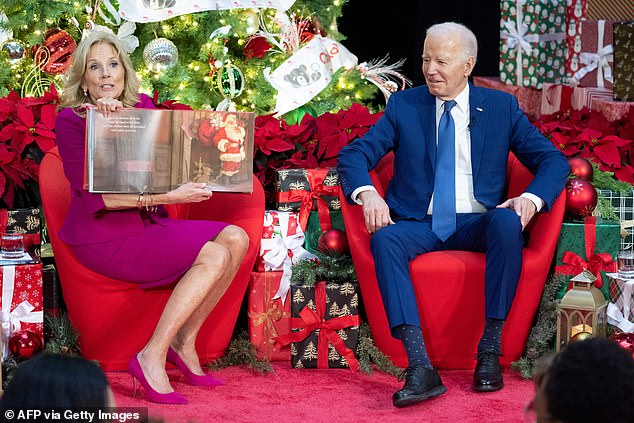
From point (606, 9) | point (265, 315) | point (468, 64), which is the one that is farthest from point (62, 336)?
point (606, 9)

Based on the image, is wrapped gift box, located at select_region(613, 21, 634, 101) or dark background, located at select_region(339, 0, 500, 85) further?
dark background, located at select_region(339, 0, 500, 85)

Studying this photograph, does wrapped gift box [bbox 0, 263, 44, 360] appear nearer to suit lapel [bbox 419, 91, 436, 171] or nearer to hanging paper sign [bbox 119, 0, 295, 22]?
suit lapel [bbox 419, 91, 436, 171]

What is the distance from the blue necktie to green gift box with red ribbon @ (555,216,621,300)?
48 cm

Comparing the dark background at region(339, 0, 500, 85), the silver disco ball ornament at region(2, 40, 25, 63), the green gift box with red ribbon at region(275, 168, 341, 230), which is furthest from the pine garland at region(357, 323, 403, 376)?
the dark background at region(339, 0, 500, 85)

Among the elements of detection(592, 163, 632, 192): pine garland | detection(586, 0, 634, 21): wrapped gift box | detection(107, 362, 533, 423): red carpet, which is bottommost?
detection(107, 362, 533, 423): red carpet

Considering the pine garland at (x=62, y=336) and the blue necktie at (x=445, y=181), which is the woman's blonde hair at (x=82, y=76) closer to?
the pine garland at (x=62, y=336)

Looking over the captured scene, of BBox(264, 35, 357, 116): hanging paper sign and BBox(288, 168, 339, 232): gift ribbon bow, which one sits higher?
BBox(264, 35, 357, 116): hanging paper sign

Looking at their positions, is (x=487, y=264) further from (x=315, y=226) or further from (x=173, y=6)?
(x=173, y=6)

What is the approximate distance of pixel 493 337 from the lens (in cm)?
384

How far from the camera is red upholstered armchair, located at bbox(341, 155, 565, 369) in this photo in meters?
3.97

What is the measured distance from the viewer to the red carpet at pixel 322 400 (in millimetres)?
3531

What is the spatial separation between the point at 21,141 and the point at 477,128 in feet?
6.50

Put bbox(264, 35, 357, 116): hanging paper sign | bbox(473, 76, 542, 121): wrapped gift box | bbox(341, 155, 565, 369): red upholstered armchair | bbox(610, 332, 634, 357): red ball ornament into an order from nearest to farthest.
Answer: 1. bbox(610, 332, 634, 357): red ball ornament
2. bbox(341, 155, 565, 369): red upholstered armchair
3. bbox(264, 35, 357, 116): hanging paper sign
4. bbox(473, 76, 542, 121): wrapped gift box

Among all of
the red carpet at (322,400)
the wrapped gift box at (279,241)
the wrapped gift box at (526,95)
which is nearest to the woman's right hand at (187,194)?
the wrapped gift box at (279,241)
